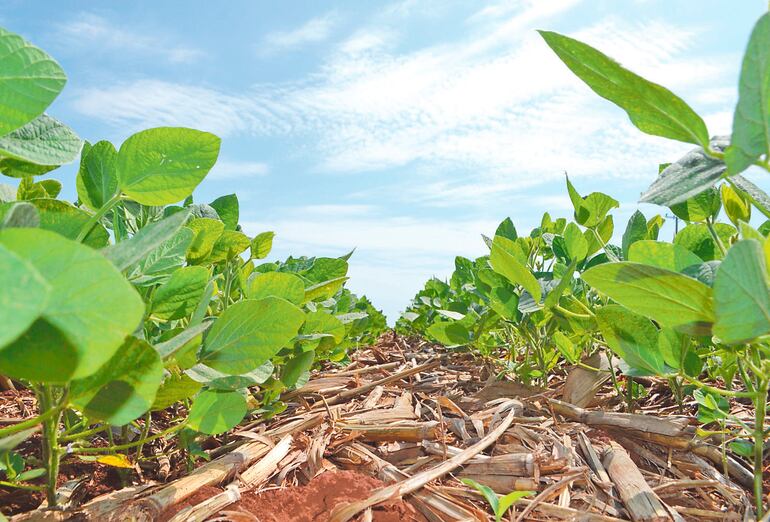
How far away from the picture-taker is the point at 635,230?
1312 mm

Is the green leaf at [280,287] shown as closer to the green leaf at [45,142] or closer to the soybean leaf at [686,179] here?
the green leaf at [45,142]

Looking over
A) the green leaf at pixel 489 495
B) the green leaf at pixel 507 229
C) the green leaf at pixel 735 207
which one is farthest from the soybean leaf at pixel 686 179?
the green leaf at pixel 507 229

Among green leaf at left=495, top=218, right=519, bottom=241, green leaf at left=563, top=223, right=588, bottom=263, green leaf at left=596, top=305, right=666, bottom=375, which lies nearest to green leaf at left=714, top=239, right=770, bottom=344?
green leaf at left=596, top=305, right=666, bottom=375

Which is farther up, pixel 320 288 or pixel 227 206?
pixel 227 206

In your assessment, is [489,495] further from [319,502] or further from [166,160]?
[166,160]

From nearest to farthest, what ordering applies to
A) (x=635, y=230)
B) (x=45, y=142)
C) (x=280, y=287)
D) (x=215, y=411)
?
(x=45, y=142), (x=215, y=411), (x=280, y=287), (x=635, y=230)

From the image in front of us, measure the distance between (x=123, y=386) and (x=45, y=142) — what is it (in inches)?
13.0

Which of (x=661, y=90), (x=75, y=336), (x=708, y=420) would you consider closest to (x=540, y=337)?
(x=708, y=420)

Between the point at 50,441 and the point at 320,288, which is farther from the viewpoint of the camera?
the point at 320,288

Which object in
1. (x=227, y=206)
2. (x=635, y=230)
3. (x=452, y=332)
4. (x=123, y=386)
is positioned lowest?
(x=452, y=332)

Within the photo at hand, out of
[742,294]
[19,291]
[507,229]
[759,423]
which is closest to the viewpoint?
[19,291]

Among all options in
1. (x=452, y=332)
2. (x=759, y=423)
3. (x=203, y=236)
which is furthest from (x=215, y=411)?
(x=452, y=332)

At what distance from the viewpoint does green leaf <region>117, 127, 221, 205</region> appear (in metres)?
0.78

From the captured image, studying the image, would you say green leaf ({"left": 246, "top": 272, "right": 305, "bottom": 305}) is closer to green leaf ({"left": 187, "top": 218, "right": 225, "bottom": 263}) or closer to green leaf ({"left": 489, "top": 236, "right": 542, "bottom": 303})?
green leaf ({"left": 187, "top": 218, "right": 225, "bottom": 263})
